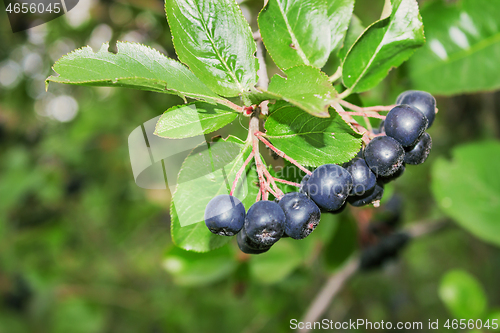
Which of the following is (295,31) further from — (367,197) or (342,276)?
(342,276)

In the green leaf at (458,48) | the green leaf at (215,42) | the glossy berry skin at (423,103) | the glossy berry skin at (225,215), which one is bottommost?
the green leaf at (458,48)

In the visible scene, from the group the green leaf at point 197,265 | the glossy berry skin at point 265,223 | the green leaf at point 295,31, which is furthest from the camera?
the green leaf at point 197,265

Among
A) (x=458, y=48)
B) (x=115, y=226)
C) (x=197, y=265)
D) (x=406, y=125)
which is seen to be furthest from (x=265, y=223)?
(x=115, y=226)

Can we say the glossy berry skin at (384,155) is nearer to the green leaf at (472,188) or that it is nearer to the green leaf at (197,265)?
the green leaf at (472,188)

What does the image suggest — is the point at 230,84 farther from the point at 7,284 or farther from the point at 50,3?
the point at 7,284

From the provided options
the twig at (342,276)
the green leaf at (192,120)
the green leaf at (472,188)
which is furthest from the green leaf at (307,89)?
the twig at (342,276)
